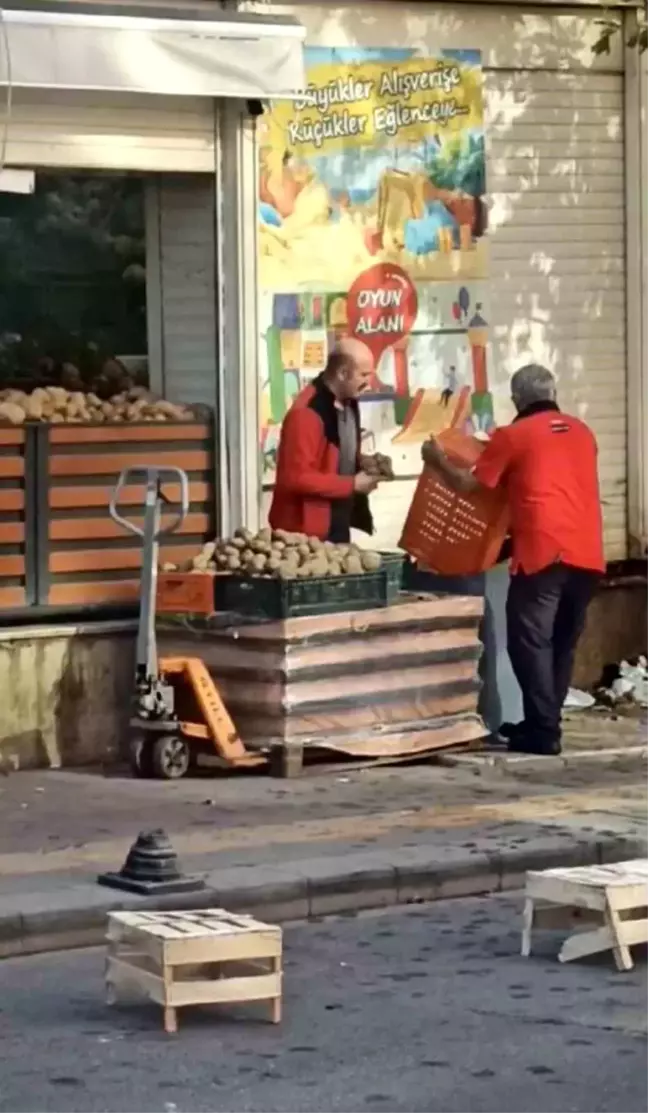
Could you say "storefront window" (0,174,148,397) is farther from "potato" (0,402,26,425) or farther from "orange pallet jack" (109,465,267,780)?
"orange pallet jack" (109,465,267,780)

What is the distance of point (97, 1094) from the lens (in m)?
6.75

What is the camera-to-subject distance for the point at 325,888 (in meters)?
9.35

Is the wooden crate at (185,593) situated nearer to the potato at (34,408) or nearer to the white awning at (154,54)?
the potato at (34,408)

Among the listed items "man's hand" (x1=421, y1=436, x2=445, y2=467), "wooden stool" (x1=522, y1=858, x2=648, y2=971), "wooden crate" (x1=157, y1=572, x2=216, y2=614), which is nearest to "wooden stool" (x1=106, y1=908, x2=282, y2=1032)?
"wooden stool" (x1=522, y1=858, x2=648, y2=971)

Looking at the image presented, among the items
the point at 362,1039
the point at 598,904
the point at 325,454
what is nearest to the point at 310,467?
the point at 325,454

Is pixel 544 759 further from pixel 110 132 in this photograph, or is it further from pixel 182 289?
pixel 110 132

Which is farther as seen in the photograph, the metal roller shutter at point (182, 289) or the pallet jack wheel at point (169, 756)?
the metal roller shutter at point (182, 289)

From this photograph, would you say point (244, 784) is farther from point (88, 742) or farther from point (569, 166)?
point (569, 166)

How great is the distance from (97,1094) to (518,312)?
8.18 m

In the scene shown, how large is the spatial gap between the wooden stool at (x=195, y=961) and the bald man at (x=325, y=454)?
4.74 meters

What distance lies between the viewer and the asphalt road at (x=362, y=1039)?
6.73 m

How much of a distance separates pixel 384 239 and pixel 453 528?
1749 millimetres

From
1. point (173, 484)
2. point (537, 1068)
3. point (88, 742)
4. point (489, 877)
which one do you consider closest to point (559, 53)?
point (173, 484)

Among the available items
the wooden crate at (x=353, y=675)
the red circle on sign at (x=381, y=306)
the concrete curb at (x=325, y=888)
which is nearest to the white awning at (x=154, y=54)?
the red circle on sign at (x=381, y=306)
